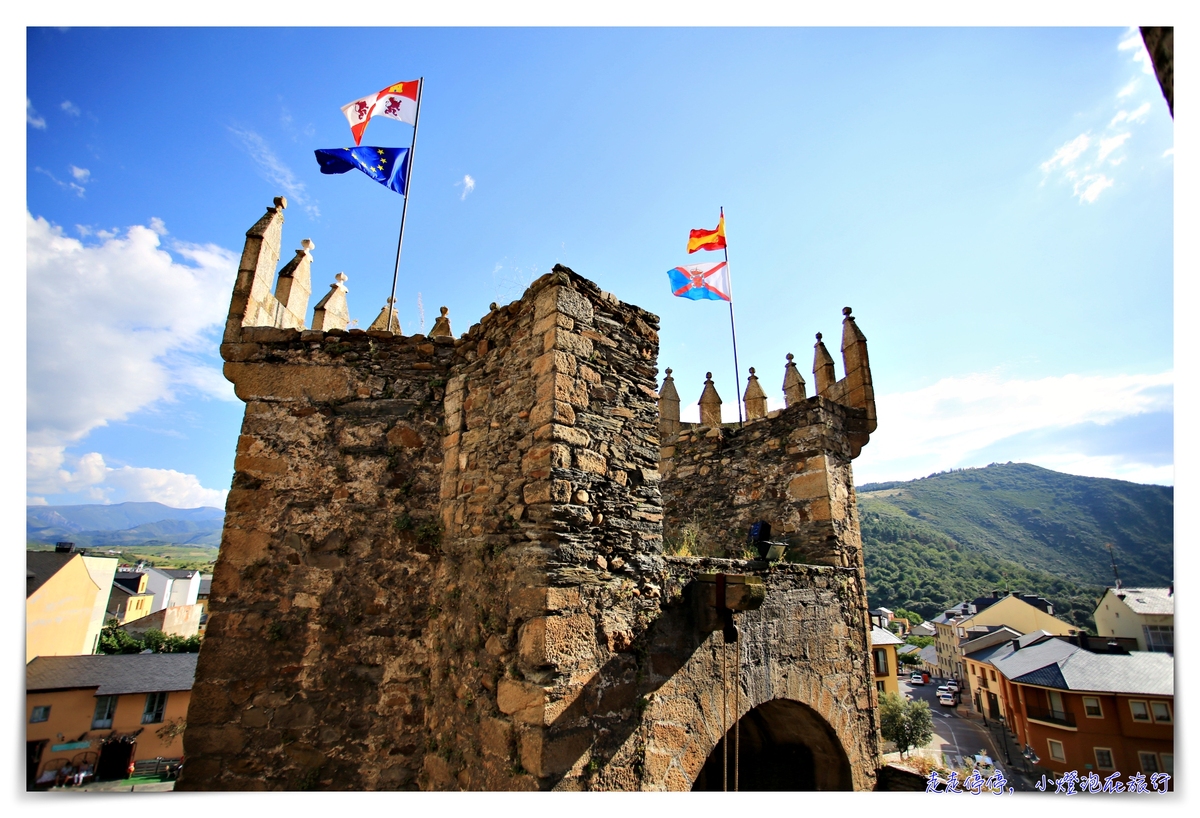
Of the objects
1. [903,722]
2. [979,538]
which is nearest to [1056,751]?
[903,722]

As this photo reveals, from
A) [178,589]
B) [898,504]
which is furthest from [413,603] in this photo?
[898,504]

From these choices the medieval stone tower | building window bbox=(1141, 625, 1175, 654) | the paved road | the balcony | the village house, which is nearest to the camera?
the medieval stone tower

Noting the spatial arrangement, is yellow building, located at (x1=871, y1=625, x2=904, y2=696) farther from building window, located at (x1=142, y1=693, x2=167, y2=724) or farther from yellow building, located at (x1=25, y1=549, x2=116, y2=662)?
yellow building, located at (x1=25, y1=549, x2=116, y2=662)

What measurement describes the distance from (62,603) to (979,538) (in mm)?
96933

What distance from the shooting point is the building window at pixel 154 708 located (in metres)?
23.2

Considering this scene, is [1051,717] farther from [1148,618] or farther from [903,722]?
[903,722]

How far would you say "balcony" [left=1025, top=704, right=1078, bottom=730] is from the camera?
13.0 metres

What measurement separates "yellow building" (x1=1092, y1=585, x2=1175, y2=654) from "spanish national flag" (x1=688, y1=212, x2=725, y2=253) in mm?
8406

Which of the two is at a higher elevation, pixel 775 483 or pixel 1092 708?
pixel 775 483

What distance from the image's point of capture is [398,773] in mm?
4492

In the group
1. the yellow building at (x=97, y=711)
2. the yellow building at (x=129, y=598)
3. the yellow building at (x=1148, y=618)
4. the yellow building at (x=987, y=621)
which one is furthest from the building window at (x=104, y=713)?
the yellow building at (x=987, y=621)

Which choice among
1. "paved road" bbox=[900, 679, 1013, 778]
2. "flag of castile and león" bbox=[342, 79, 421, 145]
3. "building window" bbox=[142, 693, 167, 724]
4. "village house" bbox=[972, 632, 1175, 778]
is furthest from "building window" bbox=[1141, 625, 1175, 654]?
"building window" bbox=[142, 693, 167, 724]

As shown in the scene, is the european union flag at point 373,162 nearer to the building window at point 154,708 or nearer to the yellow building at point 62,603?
the building window at point 154,708

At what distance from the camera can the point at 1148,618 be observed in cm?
596
